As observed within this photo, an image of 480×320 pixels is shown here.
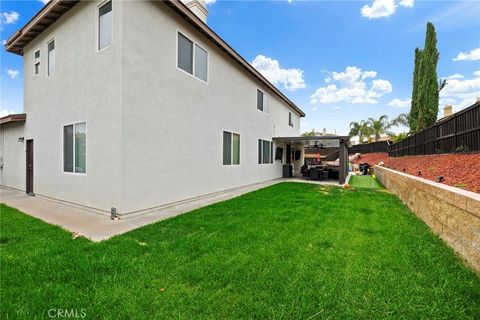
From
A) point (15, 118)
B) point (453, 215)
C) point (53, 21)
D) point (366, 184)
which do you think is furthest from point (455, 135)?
point (15, 118)

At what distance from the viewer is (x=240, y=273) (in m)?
2.88

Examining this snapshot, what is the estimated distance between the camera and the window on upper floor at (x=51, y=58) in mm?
7766

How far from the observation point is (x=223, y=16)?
475 inches

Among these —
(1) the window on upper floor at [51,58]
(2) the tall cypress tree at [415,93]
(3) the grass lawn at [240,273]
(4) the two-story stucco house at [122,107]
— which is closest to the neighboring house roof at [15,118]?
(4) the two-story stucco house at [122,107]

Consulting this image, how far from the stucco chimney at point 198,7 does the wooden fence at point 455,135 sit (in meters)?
10.4

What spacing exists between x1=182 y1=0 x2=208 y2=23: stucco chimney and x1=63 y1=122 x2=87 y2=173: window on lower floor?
6833 millimetres

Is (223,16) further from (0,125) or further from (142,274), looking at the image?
(142,274)

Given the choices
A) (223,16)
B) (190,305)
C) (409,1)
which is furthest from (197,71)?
(409,1)

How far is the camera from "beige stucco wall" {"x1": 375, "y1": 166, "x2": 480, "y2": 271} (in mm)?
2830

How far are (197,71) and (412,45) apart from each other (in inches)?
799

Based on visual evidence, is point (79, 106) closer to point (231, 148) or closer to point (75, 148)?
point (75, 148)

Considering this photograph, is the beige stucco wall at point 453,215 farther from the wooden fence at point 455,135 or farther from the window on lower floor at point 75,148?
the window on lower floor at point 75,148

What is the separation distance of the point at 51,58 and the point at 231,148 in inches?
290

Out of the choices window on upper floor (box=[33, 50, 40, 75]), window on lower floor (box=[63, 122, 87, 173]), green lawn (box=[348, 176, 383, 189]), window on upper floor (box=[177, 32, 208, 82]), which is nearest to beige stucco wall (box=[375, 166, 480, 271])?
green lawn (box=[348, 176, 383, 189])
